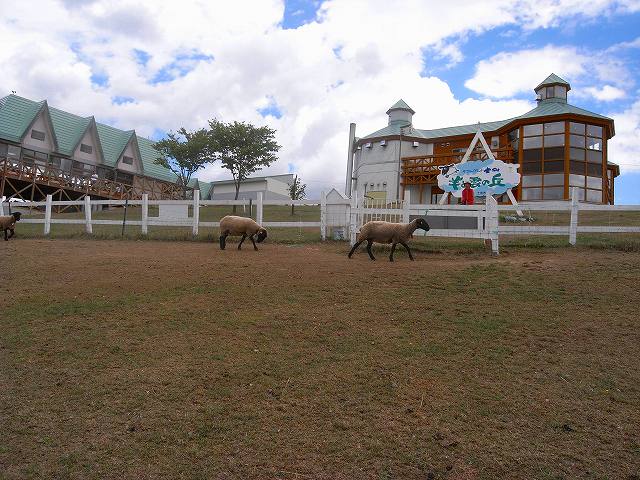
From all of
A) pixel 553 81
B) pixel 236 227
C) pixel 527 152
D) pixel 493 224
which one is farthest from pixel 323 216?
pixel 553 81

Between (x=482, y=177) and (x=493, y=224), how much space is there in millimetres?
5901

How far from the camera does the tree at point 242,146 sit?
33.5m

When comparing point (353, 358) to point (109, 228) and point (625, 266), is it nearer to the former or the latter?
point (625, 266)

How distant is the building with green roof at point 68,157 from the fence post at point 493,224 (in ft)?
94.0

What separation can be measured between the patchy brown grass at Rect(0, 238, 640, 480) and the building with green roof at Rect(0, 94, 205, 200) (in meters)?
26.5

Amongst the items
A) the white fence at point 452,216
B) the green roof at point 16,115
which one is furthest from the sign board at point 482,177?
the green roof at point 16,115

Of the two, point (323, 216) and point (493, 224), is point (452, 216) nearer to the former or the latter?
point (493, 224)

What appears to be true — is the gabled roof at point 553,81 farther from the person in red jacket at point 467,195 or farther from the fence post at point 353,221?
the fence post at point 353,221

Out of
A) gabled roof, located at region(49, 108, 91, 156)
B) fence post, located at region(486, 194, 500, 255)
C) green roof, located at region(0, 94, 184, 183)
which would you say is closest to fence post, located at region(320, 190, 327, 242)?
fence post, located at region(486, 194, 500, 255)

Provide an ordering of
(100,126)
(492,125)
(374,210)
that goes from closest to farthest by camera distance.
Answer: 1. (374,210)
2. (492,125)
3. (100,126)

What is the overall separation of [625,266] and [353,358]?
673 cm

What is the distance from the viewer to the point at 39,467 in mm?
3891

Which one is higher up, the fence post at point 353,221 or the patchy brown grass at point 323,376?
the fence post at point 353,221

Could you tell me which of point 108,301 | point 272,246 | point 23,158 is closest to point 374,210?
point 272,246
